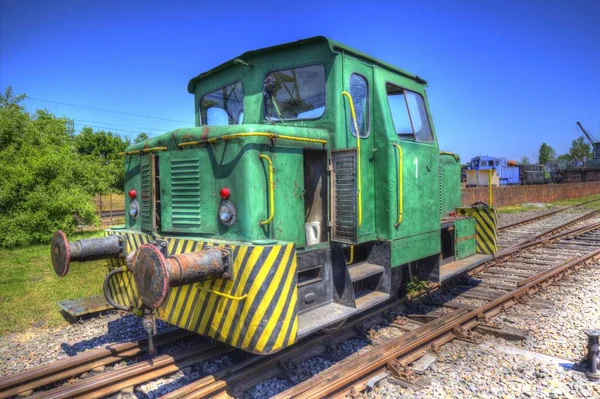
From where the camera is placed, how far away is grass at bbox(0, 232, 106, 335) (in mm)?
5910

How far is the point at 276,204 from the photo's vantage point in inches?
155

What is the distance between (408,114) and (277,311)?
3.28 meters

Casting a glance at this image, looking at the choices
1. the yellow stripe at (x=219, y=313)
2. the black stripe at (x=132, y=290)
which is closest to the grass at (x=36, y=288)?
the black stripe at (x=132, y=290)

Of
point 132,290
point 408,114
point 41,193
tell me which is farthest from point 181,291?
point 41,193

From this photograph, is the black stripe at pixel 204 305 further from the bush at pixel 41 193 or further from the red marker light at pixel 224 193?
the bush at pixel 41 193

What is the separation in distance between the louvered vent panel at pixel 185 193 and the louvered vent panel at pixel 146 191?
34cm

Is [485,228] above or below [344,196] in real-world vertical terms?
below

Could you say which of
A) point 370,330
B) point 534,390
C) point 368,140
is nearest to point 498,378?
point 534,390

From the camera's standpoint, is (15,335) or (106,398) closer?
(106,398)

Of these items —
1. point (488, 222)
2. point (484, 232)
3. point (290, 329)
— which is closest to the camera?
point (290, 329)

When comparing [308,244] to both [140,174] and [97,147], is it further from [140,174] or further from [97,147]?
[97,147]

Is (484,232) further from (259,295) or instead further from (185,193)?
(185,193)

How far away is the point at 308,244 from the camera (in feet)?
14.3

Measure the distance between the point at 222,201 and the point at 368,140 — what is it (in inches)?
73.5
